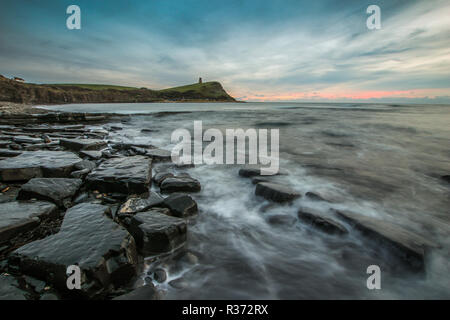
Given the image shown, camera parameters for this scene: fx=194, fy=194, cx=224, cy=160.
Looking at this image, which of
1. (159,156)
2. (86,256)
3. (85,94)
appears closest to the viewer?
(86,256)

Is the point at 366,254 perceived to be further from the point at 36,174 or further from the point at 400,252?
the point at 36,174

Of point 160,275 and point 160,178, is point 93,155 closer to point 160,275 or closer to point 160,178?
point 160,178

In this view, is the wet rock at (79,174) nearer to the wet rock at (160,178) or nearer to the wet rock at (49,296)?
the wet rock at (160,178)

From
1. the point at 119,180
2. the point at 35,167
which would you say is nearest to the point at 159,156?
the point at 119,180

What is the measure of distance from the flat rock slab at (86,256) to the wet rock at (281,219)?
1837mm

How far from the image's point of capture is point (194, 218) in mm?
2750

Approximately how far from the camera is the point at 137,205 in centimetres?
254

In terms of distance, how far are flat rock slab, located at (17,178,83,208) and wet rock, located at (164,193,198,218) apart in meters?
1.33

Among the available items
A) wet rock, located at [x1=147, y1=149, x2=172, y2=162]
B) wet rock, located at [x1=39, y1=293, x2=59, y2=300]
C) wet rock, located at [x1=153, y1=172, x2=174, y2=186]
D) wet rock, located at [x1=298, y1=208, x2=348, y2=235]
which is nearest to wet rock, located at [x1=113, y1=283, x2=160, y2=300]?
wet rock, located at [x1=39, y1=293, x2=59, y2=300]

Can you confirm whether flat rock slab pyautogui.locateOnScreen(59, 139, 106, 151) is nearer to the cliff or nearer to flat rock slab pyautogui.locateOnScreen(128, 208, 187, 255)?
flat rock slab pyautogui.locateOnScreen(128, 208, 187, 255)

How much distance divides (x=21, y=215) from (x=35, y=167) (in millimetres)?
1528

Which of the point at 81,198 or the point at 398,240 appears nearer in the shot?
the point at 398,240

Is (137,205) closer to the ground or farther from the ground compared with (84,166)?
closer to the ground

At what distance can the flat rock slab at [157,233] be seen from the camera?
6.38ft
